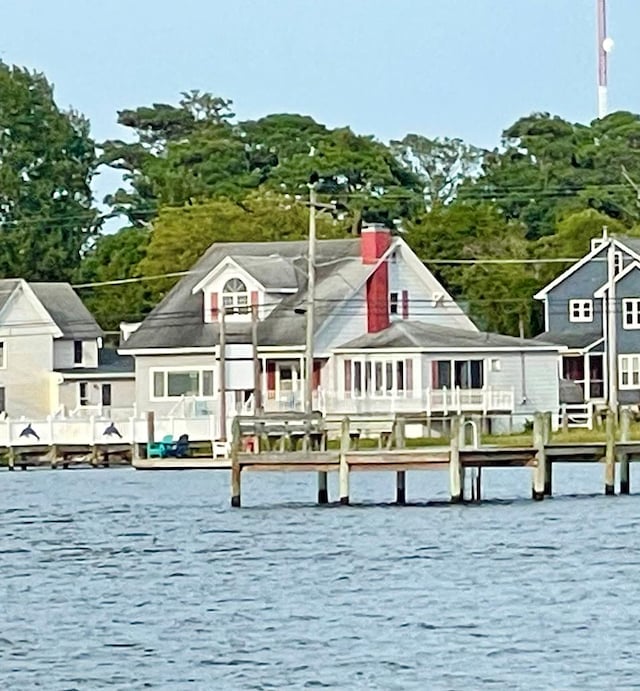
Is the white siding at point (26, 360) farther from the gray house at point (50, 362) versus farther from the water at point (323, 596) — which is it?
the water at point (323, 596)

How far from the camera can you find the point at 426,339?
87.5m

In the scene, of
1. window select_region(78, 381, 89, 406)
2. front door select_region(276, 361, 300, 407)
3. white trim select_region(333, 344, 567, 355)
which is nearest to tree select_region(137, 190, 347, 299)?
window select_region(78, 381, 89, 406)

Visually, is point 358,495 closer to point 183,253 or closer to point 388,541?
point 388,541

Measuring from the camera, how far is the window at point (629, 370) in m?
96.2

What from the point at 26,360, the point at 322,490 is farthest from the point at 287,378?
the point at 322,490

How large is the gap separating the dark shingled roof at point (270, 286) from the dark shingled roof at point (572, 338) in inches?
397

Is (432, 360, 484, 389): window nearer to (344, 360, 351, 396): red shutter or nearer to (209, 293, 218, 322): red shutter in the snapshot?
(344, 360, 351, 396): red shutter

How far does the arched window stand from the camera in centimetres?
9169

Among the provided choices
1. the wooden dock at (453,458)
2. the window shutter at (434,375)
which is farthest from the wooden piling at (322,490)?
the window shutter at (434,375)

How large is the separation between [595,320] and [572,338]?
5.53ft

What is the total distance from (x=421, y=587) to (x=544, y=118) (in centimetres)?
10760

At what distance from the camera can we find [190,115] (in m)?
148

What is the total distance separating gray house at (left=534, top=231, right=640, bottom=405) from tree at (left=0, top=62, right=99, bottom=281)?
3234cm

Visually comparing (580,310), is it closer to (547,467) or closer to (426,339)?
(426,339)
